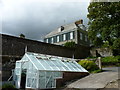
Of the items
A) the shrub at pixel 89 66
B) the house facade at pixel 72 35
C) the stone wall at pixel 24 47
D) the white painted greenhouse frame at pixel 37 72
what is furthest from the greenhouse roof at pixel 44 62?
the house facade at pixel 72 35

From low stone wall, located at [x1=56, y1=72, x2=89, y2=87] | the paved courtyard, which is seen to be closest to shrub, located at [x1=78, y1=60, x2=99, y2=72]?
low stone wall, located at [x1=56, y1=72, x2=89, y2=87]

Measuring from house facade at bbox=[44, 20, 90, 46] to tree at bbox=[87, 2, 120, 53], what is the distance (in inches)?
537

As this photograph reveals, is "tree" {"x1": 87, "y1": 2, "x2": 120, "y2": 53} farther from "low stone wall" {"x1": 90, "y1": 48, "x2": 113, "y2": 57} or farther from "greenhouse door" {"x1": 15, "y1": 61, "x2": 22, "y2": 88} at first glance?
"low stone wall" {"x1": 90, "y1": 48, "x2": 113, "y2": 57}

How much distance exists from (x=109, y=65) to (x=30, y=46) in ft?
37.7

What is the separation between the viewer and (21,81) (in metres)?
11.9

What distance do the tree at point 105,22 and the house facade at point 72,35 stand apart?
13.7 meters

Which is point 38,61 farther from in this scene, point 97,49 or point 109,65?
point 97,49

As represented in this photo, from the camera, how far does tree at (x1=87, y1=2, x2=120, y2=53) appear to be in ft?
43.8

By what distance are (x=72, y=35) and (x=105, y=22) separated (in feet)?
53.3

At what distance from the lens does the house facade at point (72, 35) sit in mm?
29500

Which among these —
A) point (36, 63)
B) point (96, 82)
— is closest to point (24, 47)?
point (36, 63)

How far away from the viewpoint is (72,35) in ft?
98.6

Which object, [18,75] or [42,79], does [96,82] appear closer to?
[42,79]

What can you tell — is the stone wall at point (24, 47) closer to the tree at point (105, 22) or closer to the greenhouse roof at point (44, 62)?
the greenhouse roof at point (44, 62)
